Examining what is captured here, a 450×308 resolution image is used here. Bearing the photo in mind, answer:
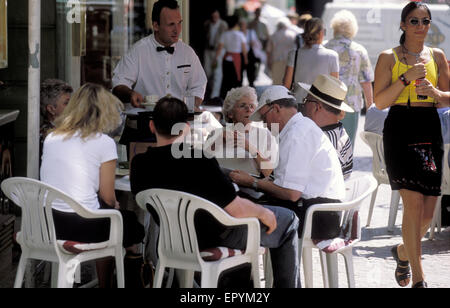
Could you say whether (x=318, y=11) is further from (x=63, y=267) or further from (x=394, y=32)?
(x=63, y=267)

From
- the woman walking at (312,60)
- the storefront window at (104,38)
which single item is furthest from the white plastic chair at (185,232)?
the storefront window at (104,38)

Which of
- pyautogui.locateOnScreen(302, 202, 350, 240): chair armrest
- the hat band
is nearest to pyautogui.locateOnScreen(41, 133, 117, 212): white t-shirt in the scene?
pyautogui.locateOnScreen(302, 202, 350, 240): chair armrest

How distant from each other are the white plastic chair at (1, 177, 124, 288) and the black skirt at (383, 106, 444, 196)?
6.02 feet

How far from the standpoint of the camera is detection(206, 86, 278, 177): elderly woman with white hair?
4.97m

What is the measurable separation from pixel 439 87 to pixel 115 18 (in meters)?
7.36

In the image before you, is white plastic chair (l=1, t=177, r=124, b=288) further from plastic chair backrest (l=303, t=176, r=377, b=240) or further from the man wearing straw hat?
the man wearing straw hat

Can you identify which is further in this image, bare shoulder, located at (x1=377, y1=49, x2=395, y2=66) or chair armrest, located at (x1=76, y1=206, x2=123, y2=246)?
bare shoulder, located at (x1=377, y1=49, x2=395, y2=66)

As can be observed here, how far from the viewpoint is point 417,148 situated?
16.5 feet

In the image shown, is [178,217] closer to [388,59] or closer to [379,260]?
[388,59]

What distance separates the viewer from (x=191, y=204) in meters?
3.91

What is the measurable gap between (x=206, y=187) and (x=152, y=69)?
2431mm

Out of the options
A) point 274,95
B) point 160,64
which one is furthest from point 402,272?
point 160,64

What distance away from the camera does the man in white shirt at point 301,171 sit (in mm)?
4359

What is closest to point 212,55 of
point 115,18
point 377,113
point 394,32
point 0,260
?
point 394,32
